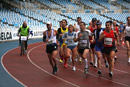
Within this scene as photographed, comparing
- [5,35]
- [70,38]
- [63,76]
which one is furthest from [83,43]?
[5,35]

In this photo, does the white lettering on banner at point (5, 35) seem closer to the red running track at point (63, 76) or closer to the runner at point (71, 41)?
the red running track at point (63, 76)

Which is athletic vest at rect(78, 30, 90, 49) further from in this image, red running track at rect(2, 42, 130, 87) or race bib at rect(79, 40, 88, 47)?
red running track at rect(2, 42, 130, 87)

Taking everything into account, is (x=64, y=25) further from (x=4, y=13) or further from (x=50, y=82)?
(x=4, y=13)

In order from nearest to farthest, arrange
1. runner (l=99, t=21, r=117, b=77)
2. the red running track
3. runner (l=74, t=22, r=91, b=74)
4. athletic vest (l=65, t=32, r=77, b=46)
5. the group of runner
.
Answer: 1. the red running track
2. runner (l=99, t=21, r=117, b=77)
3. the group of runner
4. runner (l=74, t=22, r=91, b=74)
5. athletic vest (l=65, t=32, r=77, b=46)

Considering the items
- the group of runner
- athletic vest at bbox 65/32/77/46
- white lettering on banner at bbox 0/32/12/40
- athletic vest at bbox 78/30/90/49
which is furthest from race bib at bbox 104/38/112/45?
white lettering on banner at bbox 0/32/12/40

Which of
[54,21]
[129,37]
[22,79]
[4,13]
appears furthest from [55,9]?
[22,79]

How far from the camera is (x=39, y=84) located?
1019 centimetres

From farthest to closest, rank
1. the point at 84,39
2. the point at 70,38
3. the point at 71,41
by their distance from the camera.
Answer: the point at 71,41 → the point at 70,38 → the point at 84,39

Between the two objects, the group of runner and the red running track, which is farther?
the group of runner

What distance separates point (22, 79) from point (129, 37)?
20.2 feet

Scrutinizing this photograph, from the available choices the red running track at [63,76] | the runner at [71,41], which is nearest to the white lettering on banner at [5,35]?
the red running track at [63,76]

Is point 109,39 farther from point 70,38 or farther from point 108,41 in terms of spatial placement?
point 70,38

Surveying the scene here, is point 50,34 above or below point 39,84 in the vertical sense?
above

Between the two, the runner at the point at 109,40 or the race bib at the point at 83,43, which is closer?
the runner at the point at 109,40
